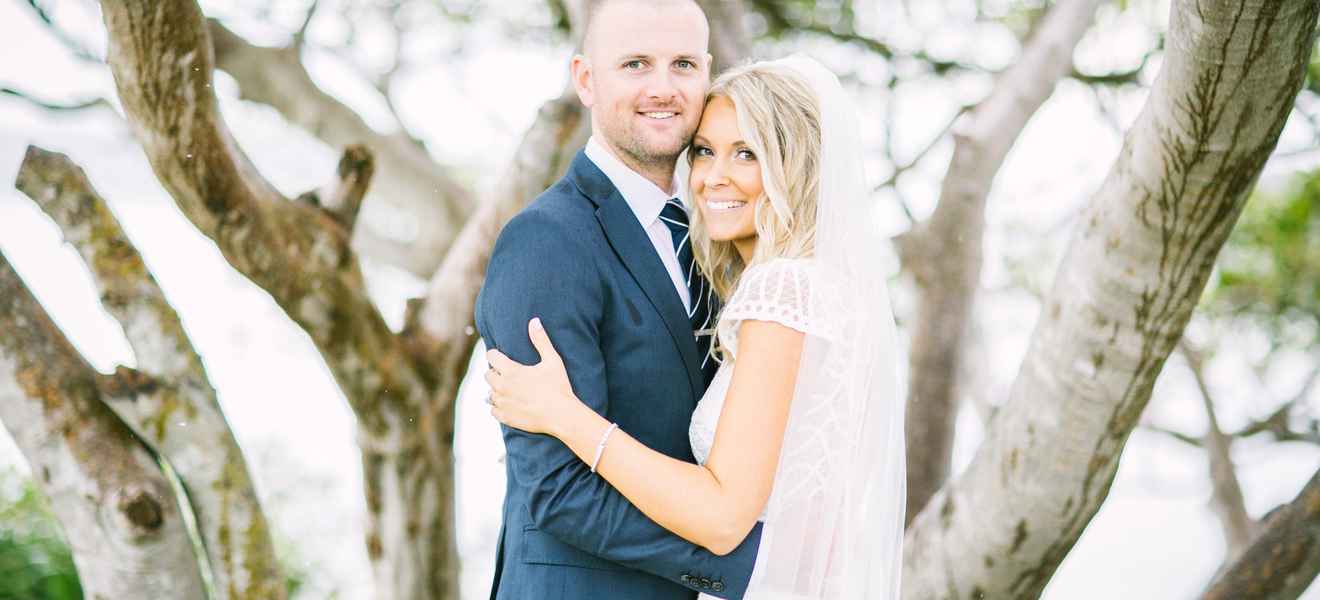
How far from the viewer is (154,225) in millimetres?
11609

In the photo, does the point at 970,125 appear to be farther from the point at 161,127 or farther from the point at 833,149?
the point at 161,127

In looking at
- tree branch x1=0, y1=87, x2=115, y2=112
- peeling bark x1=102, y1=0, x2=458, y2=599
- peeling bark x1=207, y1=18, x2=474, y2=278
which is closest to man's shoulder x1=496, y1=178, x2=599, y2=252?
peeling bark x1=102, y1=0, x2=458, y2=599

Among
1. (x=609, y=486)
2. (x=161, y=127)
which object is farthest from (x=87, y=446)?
(x=609, y=486)

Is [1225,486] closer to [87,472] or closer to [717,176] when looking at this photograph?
[717,176]

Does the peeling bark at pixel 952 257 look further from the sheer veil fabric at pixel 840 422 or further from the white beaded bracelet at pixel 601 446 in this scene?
the white beaded bracelet at pixel 601 446

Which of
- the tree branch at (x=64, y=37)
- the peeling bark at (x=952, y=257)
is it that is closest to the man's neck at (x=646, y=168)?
the peeling bark at (x=952, y=257)

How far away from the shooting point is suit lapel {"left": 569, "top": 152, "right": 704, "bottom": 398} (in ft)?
7.62

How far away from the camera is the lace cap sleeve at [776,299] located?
2213mm

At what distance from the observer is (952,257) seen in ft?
16.1

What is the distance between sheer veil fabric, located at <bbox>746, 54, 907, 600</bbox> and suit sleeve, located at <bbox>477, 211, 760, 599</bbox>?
0.44 ft

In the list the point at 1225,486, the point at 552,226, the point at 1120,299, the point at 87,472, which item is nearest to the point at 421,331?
the point at 87,472

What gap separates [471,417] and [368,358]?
25.9ft

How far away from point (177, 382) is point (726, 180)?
1.69 m

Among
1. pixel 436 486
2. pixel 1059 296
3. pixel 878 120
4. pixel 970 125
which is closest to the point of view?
pixel 1059 296
